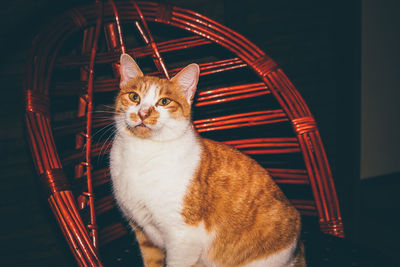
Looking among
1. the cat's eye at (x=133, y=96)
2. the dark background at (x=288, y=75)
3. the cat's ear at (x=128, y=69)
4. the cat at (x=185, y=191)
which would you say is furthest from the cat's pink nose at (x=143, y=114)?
the dark background at (x=288, y=75)

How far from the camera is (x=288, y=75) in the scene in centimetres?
168

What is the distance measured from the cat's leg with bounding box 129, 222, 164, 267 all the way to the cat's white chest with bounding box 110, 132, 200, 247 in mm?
84

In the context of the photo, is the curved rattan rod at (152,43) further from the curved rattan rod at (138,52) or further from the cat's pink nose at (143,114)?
the cat's pink nose at (143,114)

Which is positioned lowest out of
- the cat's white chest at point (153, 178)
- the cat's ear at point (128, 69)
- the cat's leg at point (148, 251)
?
the cat's leg at point (148, 251)

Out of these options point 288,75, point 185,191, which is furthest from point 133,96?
point 288,75

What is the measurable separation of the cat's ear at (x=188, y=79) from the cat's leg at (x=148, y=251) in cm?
51

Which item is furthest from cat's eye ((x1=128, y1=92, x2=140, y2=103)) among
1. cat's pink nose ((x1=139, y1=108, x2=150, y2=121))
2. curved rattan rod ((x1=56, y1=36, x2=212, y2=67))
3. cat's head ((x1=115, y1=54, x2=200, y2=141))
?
curved rattan rod ((x1=56, y1=36, x2=212, y2=67))

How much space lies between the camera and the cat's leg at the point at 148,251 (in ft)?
3.14

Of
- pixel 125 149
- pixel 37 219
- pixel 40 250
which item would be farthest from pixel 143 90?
pixel 40 250

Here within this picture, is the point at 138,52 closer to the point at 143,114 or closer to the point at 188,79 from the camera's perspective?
the point at 188,79

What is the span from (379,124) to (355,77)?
1.11 metres

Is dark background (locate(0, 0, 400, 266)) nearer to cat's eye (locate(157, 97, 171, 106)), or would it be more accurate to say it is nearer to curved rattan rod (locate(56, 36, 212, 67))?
curved rattan rod (locate(56, 36, 212, 67))

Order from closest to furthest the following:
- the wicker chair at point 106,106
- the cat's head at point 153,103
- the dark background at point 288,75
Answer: the wicker chair at point 106,106, the cat's head at point 153,103, the dark background at point 288,75

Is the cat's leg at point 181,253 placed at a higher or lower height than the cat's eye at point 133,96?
lower
